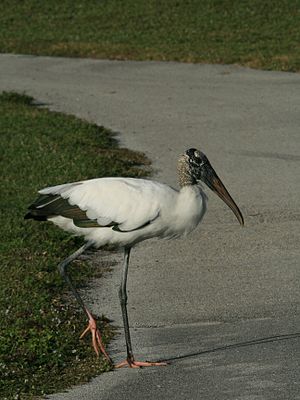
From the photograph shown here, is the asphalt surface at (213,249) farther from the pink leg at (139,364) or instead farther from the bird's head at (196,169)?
the bird's head at (196,169)

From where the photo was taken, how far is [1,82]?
1878cm

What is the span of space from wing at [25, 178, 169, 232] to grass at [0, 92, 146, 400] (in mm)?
671

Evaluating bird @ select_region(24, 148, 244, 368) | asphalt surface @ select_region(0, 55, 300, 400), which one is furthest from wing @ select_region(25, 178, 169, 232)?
asphalt surface @ select_region(0, 55, 300, 400)

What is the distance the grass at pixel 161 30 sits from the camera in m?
19.7

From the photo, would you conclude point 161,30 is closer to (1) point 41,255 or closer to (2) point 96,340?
(1) point 41,255

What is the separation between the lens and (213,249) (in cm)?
947

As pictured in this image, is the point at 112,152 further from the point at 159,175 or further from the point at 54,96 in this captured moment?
the point at 54,96

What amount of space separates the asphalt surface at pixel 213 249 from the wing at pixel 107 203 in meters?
0.76

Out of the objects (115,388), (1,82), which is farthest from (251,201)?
(1,82)

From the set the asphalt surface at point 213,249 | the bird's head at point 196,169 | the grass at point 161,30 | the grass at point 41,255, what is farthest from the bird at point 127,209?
the grass at point 161,30

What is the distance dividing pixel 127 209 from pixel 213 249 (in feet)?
8.54

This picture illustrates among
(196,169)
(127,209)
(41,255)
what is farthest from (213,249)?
(127,209)

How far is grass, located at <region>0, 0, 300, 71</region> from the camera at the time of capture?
1970cm

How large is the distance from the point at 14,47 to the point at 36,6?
3.39 metres
